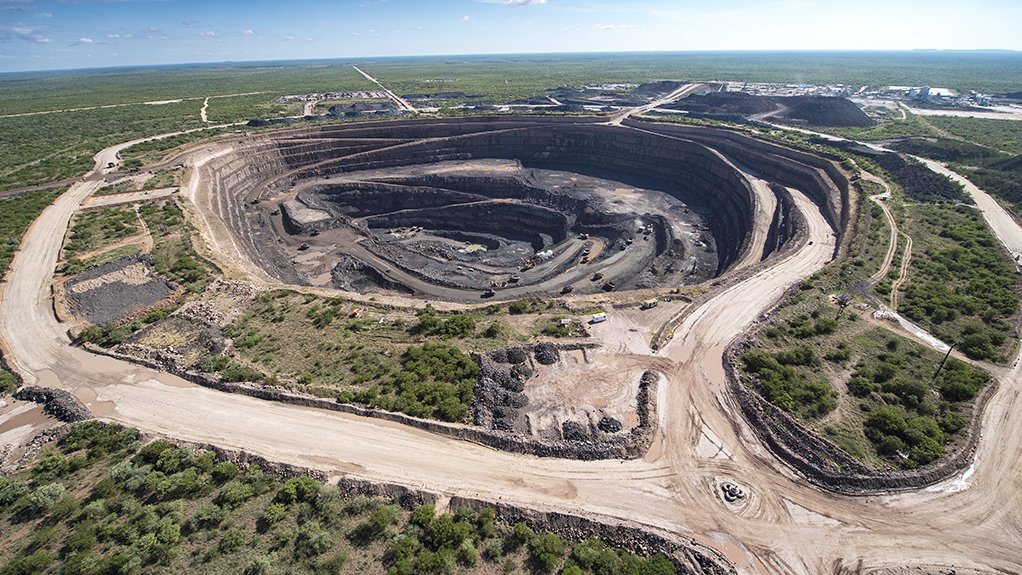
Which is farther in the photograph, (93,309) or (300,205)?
(300,205)

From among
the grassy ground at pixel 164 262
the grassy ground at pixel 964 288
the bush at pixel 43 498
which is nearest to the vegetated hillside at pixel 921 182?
the grassy ground at pixel 964 288

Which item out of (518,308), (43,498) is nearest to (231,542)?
(43,498)

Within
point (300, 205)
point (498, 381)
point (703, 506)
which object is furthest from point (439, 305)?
point (300, 205)

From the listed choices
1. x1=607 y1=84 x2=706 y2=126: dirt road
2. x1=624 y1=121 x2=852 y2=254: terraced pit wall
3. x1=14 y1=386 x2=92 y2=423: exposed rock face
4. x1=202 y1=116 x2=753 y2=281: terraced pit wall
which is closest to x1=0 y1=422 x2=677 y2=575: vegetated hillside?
x1=14 y1=386 x2=92 y2=423: exposed rock face

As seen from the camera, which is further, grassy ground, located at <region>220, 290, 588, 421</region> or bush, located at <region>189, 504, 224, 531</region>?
grassy ground, located at <region>220, 290, 588, 421</region>

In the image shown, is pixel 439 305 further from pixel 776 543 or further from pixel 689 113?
pixel 689 113

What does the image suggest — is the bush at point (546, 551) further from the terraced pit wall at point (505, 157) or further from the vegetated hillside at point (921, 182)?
the vegetated hillside at point (921, 182)

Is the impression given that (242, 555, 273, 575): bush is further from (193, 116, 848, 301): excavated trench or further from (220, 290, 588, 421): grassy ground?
(193, 116, 848, 301): excavated trench
